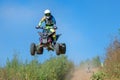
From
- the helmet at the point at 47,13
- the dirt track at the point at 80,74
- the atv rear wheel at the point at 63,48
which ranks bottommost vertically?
the atv rear wheel at the point at 63,48

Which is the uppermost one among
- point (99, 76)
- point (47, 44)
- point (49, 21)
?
point (49, 21)

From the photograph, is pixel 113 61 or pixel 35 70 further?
pixel 35 70

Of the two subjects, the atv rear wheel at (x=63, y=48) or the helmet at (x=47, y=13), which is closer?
the helmet at (x=47, y=13)

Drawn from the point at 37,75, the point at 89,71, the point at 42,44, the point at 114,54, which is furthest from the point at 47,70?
the point at 42,44

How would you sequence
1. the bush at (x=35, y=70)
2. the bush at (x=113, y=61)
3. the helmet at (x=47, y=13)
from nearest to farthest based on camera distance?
1. the helmet at (x=47, y=13)
2. the bush at (x=113, y=61)
3. the bush at (x=35, y=70)

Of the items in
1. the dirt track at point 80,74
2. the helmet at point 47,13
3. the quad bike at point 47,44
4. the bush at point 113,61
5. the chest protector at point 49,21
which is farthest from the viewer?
the dirt track at point 80,74

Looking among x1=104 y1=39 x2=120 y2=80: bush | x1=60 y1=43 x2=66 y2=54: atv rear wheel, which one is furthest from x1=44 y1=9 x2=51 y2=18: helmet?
x1=104 y1=39 x2=120 y2=80: bush

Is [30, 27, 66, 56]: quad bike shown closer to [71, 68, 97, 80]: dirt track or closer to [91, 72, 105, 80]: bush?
[91, 72, 105, 80]: bush

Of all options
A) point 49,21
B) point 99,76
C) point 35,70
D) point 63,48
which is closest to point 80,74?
point 35,70

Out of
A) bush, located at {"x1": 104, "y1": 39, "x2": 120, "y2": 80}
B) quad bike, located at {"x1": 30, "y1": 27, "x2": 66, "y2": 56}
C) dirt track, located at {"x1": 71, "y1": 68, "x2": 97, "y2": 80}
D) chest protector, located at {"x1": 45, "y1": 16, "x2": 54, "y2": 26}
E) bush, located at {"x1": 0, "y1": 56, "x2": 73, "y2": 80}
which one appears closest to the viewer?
chest protector, located at {"x1": 45, "y1": 16, "x2": 54, "y2": 26}

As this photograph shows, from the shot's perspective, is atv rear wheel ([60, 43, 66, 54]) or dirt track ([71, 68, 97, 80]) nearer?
atv rear wheel ([60, 43, 66, 54])

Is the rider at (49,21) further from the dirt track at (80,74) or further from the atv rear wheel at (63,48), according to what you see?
the dirt track at (80,74)

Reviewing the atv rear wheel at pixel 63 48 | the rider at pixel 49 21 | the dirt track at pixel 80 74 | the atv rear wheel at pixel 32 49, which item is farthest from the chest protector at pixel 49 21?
the dirt track at pixel 80 74

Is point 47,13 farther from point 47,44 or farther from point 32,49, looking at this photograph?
point 32,49
